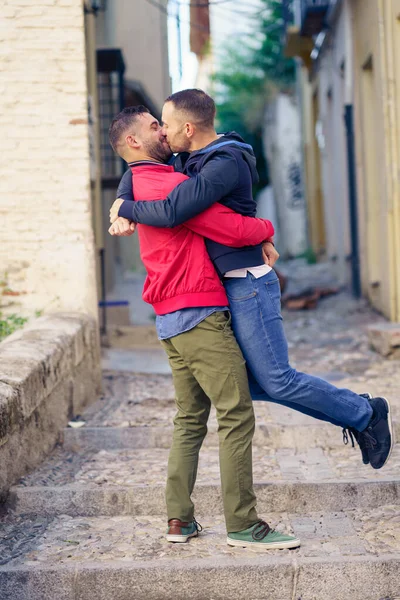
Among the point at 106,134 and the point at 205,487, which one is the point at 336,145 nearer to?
the point at 106,134

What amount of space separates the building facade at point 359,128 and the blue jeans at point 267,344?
5083 mm

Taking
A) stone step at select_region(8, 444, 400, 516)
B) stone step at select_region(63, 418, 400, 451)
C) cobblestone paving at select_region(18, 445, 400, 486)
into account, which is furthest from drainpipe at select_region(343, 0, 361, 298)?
stone step at select_region(8, 444, 400, 516)

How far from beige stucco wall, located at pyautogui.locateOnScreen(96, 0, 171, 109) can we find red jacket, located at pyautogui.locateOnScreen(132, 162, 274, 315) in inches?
429

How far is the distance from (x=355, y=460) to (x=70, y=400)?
1.82 meters

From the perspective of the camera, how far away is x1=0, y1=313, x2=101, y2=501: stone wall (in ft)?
13.5

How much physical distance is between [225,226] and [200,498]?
1429mm

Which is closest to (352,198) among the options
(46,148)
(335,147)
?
(335,147)

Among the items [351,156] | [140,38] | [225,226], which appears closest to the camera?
[225,226]

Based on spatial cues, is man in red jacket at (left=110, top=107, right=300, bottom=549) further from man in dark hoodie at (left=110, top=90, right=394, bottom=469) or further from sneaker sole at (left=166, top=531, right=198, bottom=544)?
sneaker sole at (left=166, top=531, right=198, bottom=544)

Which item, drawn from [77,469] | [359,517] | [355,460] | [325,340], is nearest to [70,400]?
[77,469]

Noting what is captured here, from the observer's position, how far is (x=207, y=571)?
3.30 m

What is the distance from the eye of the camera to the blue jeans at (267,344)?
3.39 metres

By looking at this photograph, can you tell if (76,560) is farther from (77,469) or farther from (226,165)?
(226,165)

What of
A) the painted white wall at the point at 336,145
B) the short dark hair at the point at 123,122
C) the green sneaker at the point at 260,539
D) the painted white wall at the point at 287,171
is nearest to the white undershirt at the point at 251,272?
the short dark hair at the point at 123,122
